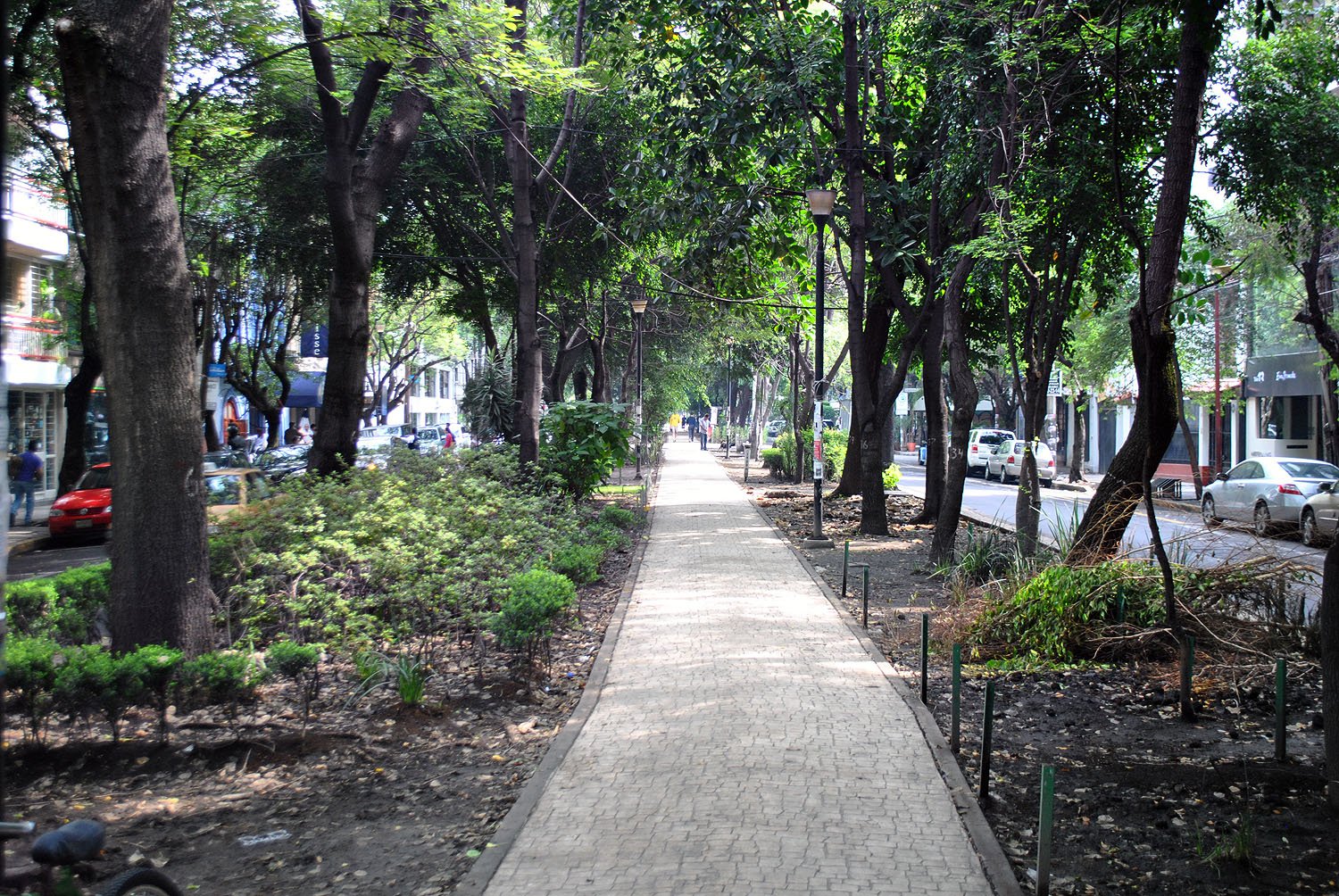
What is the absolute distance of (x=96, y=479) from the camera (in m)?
20.6

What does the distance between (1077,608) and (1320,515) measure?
1181 cm

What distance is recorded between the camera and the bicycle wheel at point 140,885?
10.7ft

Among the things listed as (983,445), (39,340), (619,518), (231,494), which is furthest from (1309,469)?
(39,340)

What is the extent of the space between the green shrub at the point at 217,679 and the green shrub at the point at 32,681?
0.66m

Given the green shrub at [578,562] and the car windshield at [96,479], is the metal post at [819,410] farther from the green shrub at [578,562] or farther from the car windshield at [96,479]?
the car windshield at [96,479]

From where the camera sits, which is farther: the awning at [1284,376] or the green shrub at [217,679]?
the awning at [1284,376]

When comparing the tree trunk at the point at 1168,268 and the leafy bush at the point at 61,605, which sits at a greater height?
the tree trunk at the point at 1168,268

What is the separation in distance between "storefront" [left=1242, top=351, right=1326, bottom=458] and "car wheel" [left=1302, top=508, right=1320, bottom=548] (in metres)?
14.1

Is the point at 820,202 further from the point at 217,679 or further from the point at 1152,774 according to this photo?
the point at 217,679

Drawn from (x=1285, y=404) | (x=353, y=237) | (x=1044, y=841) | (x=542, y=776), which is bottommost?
(x=542, y=776)

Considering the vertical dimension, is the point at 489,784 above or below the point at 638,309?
below

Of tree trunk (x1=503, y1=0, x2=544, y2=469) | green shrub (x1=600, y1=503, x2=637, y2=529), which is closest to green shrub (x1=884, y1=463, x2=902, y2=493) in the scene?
green shrub (x1=600, y1=503, x2=637, y2=529)

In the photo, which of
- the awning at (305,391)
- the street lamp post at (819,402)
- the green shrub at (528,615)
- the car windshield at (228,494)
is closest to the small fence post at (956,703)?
the green shrub at (528,615)

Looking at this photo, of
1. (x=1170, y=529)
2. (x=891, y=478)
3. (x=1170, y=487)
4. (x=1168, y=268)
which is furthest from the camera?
(x=1170, y=487)
